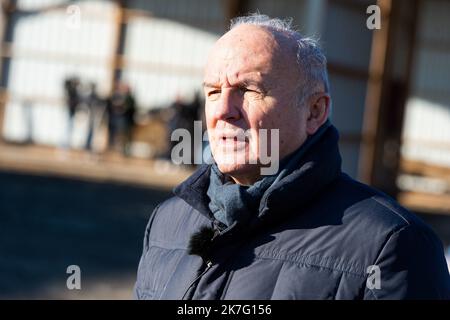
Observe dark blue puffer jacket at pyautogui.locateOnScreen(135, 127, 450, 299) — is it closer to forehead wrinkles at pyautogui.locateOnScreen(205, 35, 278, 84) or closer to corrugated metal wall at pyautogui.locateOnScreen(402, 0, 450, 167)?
forehead wrinkles at pyautogui.locateOnScreen(205, 35, 278, 84)

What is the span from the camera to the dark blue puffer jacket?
2.83 metres

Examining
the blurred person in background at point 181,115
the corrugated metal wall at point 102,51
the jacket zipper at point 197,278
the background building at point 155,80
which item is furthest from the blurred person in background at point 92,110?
the jacket zipper at point 197,278

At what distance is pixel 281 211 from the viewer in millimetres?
2980

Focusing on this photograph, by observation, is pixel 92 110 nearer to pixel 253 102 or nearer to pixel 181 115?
pixel 181 115

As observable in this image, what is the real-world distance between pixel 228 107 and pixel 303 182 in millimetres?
364

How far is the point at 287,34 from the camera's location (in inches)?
124

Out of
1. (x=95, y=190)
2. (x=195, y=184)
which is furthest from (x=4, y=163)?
(x=195, y=184)

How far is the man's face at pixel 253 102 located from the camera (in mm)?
3092

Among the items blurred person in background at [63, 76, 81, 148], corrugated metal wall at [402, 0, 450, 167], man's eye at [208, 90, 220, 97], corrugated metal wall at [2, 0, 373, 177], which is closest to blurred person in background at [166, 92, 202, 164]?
corrugated metal wall at [2, 0, 373, 177]

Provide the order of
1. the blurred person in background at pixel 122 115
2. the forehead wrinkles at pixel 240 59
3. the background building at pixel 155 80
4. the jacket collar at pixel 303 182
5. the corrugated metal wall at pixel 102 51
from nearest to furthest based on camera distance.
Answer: the jacket collar at pixel 303 182 → the forehead wrinkles at pixel 240 59 → the background building at pixel 155 80 → the blurred person in background at pixel 122 115 → the corrugated metal wall at pixel 102 51

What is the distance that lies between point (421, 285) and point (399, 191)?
1916 centimetres

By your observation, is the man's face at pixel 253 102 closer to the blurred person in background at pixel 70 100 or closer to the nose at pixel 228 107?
the nose at pixel 228 107

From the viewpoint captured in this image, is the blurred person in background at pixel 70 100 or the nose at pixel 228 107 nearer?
the nose at pixel 228 107

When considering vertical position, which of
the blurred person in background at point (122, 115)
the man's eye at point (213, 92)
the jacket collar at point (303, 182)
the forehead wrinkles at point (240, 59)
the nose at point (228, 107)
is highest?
the forehead wrinkles at point (240, 59)
